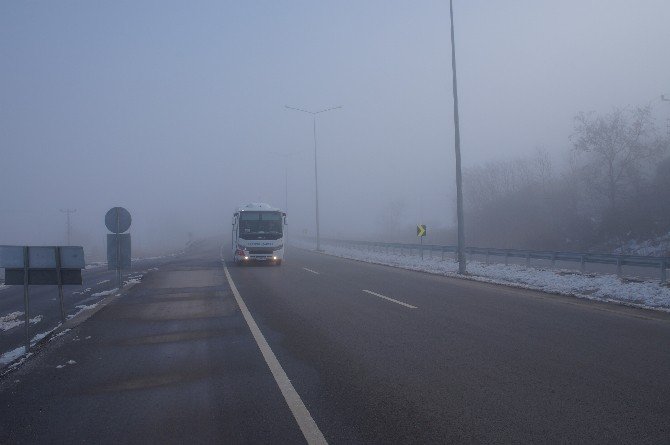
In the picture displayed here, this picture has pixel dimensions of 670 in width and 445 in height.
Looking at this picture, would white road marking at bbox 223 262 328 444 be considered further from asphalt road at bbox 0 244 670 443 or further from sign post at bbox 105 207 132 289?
sign post at bbox 105 207 132 289

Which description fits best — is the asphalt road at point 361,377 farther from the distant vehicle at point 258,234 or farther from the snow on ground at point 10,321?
the distant vehicle at point 258,234

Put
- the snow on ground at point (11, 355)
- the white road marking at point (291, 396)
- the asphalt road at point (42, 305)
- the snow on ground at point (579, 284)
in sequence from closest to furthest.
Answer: the white road marking at point (291, 396)
the snow on ground at point (11, 355)
the asphalt road at point (42, 305)
the snow on ground at point (579, 284)

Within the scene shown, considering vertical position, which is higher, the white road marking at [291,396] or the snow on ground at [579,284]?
the snow on ground at [579,284]

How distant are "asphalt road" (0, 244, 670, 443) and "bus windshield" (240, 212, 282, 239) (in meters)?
16.5

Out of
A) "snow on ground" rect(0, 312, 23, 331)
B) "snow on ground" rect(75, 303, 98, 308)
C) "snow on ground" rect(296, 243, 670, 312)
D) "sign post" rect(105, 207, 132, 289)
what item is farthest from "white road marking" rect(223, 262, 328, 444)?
"sign post" rect(105, 207, 132, 289)

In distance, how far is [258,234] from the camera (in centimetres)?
2909

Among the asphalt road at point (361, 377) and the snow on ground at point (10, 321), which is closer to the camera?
the asphalt road at point (361, 377)

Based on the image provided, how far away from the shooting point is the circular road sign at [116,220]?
1766 centimetres

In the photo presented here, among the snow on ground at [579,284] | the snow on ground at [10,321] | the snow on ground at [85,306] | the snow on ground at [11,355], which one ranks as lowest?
the snow on ground at [10,321]

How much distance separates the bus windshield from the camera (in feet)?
95.2

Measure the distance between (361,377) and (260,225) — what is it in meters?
A: 23.2

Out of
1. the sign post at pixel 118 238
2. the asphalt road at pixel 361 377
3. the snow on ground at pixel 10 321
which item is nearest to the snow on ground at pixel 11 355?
the asphalt road at pixel 361 377

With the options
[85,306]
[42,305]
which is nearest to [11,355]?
[85,306]

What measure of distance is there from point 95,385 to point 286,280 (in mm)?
13894
